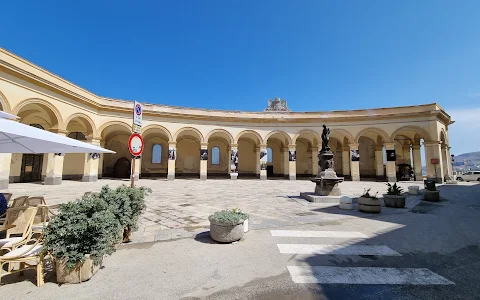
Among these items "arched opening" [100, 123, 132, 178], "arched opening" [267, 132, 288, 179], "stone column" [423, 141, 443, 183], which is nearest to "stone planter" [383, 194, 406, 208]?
→ "stone column" [423, 141, 443, 183]

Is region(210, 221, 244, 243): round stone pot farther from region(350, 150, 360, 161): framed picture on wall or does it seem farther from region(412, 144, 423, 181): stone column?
region(412, 144, 423, 181): stone column

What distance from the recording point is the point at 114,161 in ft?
79.7

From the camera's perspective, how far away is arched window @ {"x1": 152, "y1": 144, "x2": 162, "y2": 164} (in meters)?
25.6

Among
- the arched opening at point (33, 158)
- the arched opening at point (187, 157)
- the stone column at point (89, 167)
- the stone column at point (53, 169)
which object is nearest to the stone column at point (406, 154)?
the arched opening at point (187, 157)

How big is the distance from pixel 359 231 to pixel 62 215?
6240mm

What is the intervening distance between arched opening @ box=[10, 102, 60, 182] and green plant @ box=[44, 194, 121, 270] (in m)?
16.3

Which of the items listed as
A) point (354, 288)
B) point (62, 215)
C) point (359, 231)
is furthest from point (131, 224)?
point (359, 231)

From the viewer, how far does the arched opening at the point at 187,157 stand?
26.1 metres

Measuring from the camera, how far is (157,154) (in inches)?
1013

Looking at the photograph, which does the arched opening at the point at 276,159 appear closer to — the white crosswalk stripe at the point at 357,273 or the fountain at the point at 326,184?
the fountain at the point at 326,184

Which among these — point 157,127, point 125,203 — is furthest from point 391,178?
point 125,203

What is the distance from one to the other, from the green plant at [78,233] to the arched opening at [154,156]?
22.7 m

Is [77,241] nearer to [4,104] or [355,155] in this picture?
[4,104]

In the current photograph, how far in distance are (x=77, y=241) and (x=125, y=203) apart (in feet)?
4.15
